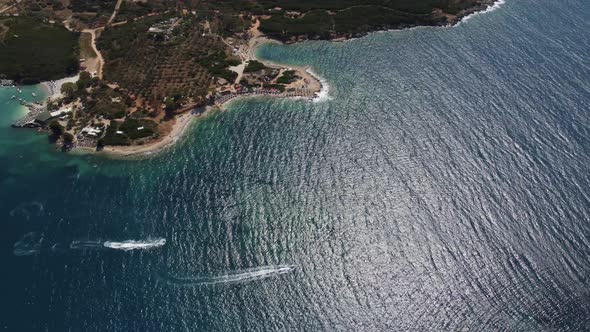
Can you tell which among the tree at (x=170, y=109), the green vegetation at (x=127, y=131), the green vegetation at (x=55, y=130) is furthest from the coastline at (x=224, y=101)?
the green vegetation at (x=55, y=130)

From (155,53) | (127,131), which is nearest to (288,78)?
(155,53)

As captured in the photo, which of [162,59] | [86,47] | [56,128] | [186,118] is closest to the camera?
[56,128]

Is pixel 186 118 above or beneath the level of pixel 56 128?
above

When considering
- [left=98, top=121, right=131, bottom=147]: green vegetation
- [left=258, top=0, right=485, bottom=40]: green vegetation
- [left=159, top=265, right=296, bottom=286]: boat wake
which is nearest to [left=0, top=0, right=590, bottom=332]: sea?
[left=159, top=265, right=296, bottom=286]: boat wake

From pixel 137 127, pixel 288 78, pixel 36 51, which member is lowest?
pixel 137 127

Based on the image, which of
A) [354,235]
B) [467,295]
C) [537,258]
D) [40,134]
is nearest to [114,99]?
[40,134]

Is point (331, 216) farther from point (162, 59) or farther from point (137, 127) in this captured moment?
point (162, 59)
